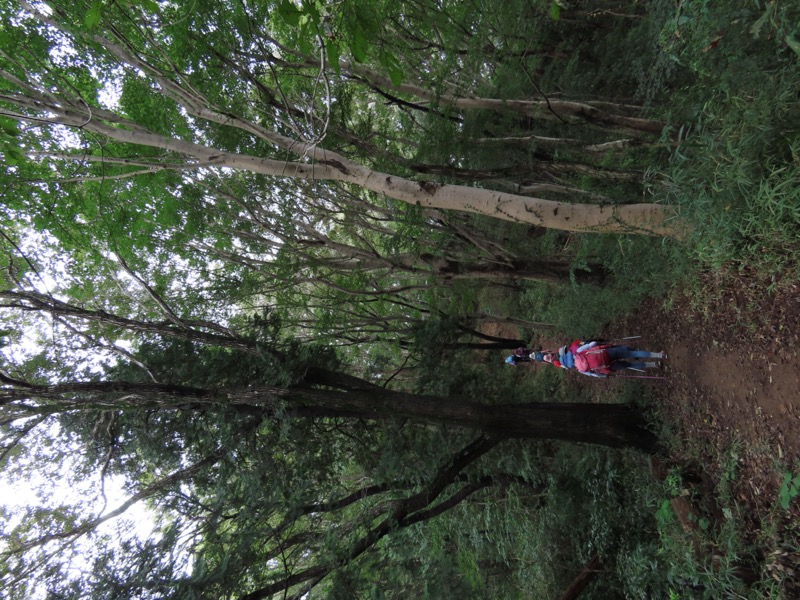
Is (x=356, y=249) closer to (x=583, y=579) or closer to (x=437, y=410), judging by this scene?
(x=437, y=410)

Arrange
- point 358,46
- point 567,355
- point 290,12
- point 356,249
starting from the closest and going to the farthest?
point 290,12, point 358,46, point 567,355, point 356,249

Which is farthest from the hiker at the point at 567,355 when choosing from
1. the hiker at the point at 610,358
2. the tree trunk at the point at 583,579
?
the tree trunk at the point at 583,579

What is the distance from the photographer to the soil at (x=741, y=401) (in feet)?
15.0

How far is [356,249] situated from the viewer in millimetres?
8414

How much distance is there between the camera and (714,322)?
5613 millimetres

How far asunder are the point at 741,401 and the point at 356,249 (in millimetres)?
6001

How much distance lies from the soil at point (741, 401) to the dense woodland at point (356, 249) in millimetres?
461

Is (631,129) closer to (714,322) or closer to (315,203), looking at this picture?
(714,322)

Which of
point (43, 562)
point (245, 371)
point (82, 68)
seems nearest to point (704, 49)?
point (245, 371)

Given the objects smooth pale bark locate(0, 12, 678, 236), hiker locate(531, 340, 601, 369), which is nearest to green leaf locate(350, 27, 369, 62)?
smooth pale bark locate(0, 12, 678, 236)

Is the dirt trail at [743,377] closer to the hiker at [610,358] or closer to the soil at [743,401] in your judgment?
the soil at [743,401]

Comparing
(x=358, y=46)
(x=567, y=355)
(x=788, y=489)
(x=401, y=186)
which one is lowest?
(x=567, y=355)

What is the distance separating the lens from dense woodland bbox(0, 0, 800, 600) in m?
4.65

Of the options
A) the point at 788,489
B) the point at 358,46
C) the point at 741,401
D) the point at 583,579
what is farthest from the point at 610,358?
the point at 358,46
